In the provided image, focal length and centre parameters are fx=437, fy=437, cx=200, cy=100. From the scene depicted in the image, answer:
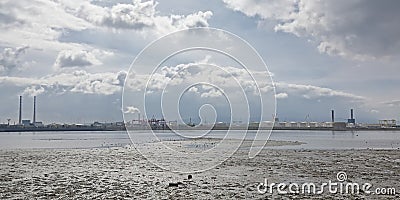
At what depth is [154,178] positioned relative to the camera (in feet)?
86.8

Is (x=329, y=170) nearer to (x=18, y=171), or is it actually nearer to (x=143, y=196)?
(x=143, y=196)

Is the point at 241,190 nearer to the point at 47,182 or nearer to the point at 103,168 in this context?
the point at 47,182

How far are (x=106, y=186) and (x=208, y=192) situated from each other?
575 centimetres

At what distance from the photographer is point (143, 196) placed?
789 inches

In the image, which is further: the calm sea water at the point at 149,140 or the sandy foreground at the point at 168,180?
Result: the calm sea water at the point at 149,140

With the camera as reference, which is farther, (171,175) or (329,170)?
(329,170)

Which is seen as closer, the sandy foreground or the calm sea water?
the sandy foreground

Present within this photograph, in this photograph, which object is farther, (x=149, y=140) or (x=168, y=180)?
(x=149, y=140)

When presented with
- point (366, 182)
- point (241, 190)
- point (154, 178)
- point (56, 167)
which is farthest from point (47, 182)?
point (366, 182)

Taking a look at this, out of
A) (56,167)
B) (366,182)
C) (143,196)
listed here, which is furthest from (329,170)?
(56,167)

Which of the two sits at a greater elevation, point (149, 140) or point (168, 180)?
point (149, 140)

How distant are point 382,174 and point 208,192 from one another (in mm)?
13087

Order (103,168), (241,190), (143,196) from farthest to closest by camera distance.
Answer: (103,168) < (241,190) < (143,196)

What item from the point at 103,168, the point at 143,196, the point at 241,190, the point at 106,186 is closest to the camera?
the point at 143,196
